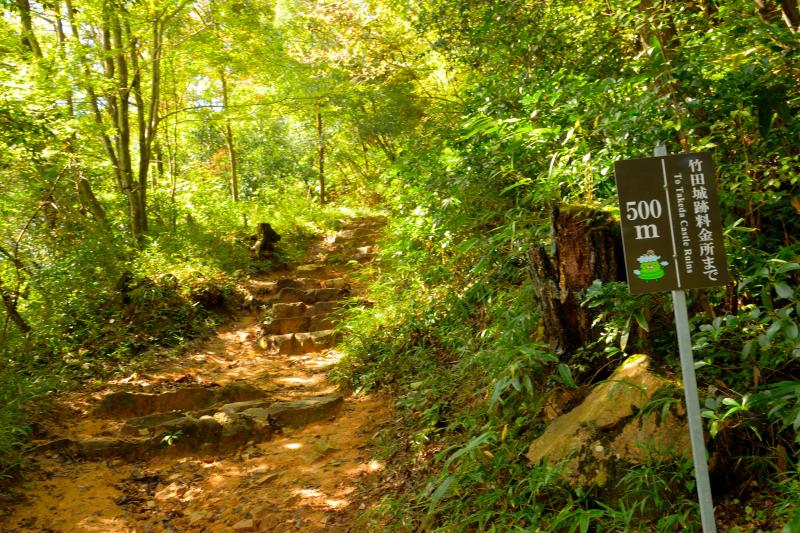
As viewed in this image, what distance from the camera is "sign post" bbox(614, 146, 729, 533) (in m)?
2.35

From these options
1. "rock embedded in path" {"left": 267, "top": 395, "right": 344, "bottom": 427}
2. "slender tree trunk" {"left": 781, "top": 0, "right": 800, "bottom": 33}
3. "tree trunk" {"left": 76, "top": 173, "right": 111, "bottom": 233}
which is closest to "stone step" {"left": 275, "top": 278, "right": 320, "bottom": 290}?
"tree trunk" {"left": 76, "top": 173, "right": 111, "bottom": 233}

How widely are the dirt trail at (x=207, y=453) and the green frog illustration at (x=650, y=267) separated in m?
2.78

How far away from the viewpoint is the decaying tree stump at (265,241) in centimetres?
1222

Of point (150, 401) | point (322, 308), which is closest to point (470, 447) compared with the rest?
point (150, 401)

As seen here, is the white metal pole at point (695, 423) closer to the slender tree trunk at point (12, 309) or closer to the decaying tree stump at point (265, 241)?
the slender tree trunk at point (12, 309)

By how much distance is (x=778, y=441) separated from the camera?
8.92 ft

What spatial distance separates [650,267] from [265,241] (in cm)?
1095

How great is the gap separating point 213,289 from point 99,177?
260 cm

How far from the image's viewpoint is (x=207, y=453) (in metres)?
5.30

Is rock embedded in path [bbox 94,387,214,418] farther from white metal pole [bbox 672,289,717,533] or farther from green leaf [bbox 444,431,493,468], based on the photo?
white metal pole [bbox 672,289,717,533]

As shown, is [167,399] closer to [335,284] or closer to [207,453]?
[207,453]

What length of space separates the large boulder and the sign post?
1.75 ft

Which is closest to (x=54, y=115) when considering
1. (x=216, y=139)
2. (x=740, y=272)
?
(x=740, y=272)

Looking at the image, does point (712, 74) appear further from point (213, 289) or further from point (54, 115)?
point (213, 289)
